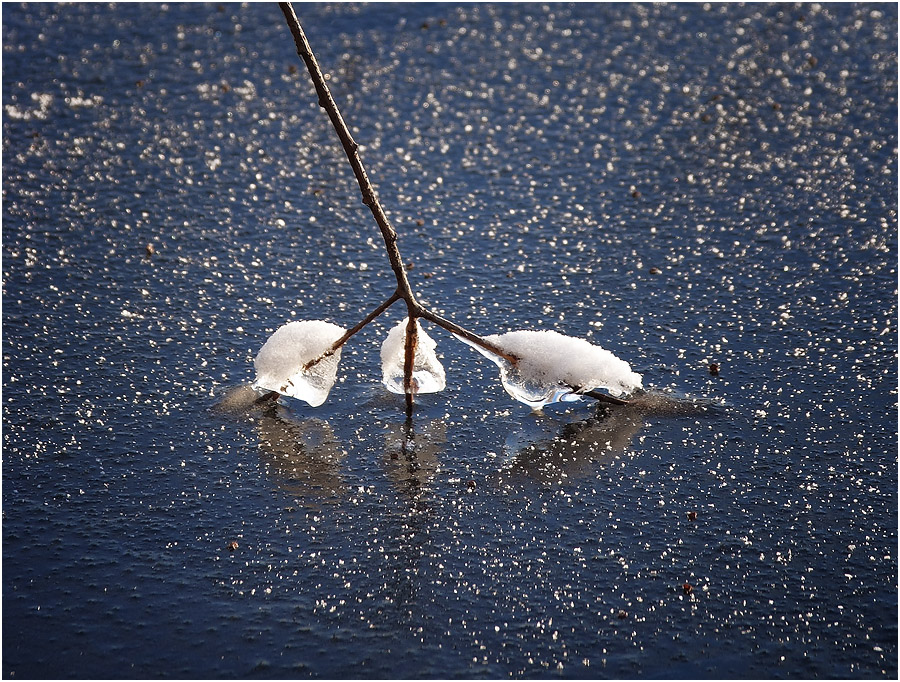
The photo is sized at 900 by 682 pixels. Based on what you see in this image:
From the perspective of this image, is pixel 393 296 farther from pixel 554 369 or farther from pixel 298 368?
pixel 554 369

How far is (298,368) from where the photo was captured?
2943 millimetres

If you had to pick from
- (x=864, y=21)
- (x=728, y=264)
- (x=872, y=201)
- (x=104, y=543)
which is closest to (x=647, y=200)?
(x=728, y=264)

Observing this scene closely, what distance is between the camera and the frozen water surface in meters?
2.29

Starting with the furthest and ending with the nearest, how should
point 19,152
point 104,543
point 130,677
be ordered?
point 19,152 < point 104,543 < point 130,677

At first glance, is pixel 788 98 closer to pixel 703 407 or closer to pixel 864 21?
pixel 864 21

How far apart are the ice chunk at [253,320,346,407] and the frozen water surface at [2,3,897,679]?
0.09 m

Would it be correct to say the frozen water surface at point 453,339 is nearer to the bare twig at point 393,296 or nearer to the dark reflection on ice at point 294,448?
the dark reflection on ice at point 294,448

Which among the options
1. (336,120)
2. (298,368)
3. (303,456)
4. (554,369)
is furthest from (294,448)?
(336,120)

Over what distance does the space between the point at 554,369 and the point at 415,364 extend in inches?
15.8

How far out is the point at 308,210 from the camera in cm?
407

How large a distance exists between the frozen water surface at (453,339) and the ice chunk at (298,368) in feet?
0.29

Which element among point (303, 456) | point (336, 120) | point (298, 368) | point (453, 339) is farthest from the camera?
point (453, 339)

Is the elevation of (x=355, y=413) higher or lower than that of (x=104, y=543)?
higher

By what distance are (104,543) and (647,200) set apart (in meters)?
2.41
